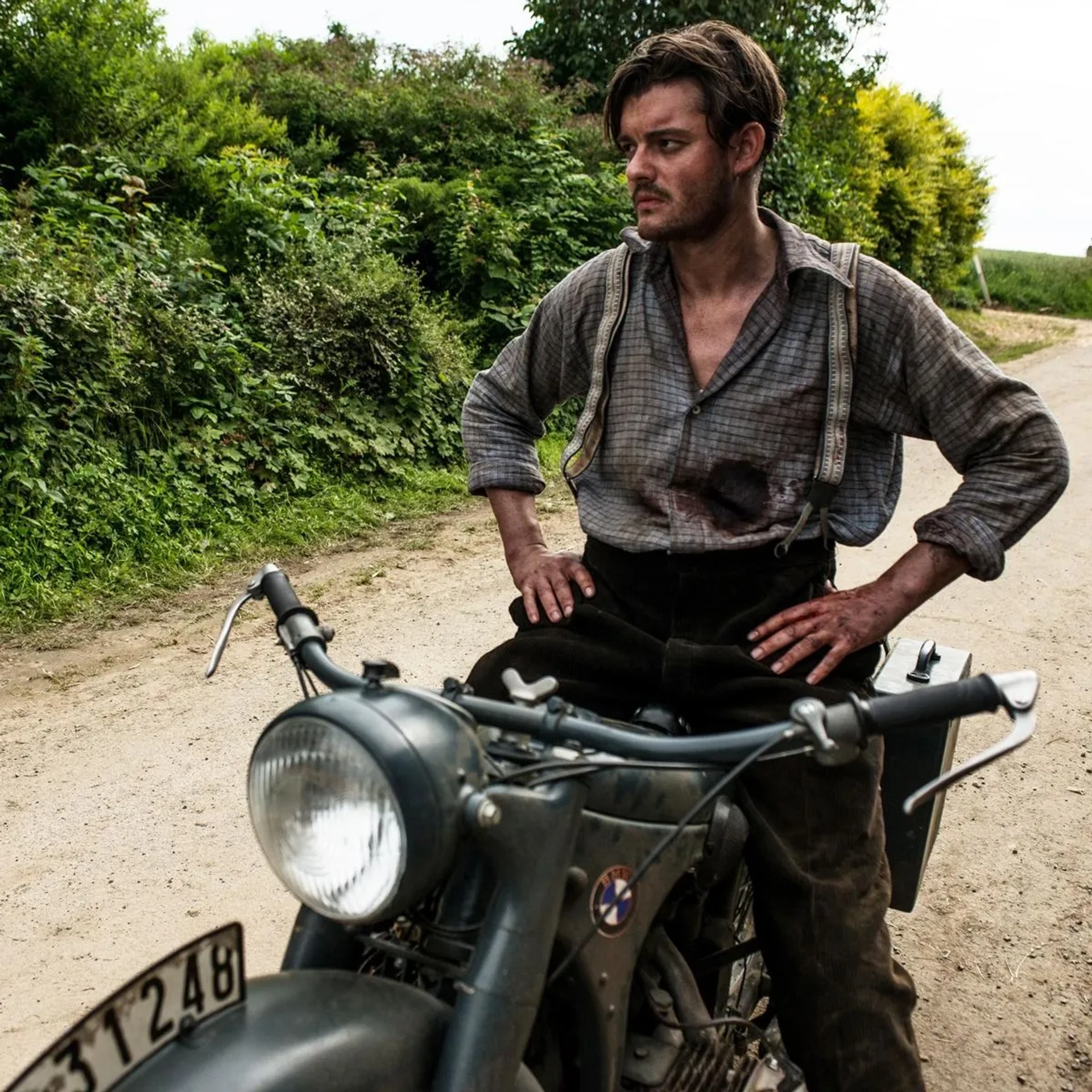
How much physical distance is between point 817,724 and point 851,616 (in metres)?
0.88

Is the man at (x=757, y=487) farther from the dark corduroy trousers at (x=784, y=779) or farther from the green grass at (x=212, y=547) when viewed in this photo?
the green grass at (x=212, y=547)

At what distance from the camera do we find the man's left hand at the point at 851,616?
233cm

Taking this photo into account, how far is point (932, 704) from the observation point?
5.09ft

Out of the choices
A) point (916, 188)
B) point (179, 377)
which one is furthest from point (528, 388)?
point (916, 188)

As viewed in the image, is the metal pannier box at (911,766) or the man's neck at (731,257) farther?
the metal pannier box at (911,766)

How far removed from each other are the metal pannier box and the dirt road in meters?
0.54

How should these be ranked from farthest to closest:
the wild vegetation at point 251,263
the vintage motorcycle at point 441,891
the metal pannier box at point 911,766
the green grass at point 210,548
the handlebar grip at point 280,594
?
the wild vegetation at point 251,263 < the green grass at point 210,548 < the metal pannier box at point 911,766 < the handlebar grip at point 280,594 < the vintage motorcycle at point 441,891

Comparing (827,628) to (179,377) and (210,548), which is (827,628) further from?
(179,377)

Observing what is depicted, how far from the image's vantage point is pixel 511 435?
9.48 ft

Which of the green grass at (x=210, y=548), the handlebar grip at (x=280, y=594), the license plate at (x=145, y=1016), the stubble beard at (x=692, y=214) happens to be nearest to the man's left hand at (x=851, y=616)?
the stubble beard at (x=692, y=214)

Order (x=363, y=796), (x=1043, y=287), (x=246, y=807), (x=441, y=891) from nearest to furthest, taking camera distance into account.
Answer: (x=363, y=796), (x=441, y=891), (x=246, y=807), (x=1043, y=287)

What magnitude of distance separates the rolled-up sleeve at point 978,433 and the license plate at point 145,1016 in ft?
5.08

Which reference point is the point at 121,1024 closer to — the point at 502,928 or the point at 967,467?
the point at 502,928

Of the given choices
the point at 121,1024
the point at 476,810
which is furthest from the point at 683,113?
the point at 121,1024
